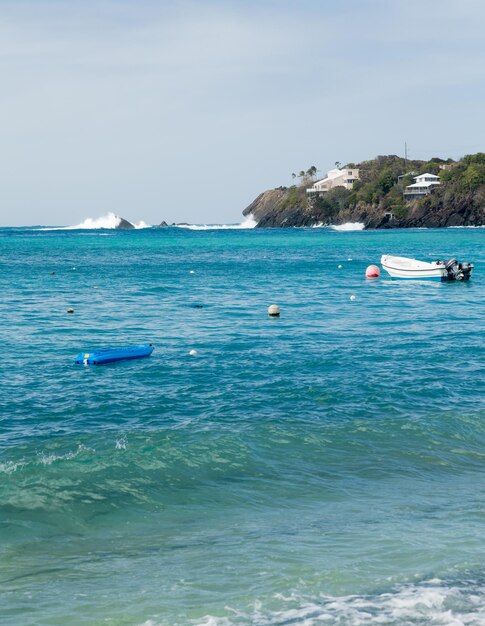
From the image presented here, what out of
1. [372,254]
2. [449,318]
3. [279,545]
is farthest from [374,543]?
[372,254]

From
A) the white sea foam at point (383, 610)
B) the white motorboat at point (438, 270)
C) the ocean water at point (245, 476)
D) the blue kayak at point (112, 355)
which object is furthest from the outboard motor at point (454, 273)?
the white sea foam at point (383, 610)

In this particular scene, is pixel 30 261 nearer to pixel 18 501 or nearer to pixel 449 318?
pixel 449 318

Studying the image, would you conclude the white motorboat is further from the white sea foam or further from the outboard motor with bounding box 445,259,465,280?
the white sea foam

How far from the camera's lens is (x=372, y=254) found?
104938 millimetres

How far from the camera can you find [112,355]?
3056 cm

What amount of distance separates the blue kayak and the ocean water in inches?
19.6

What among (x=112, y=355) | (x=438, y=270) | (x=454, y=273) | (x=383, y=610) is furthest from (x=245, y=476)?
(x=454, y=273)

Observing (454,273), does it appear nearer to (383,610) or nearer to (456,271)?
(456,271)

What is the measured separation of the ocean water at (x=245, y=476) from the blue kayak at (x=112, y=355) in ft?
1.63

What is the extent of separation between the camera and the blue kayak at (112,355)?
2986cm

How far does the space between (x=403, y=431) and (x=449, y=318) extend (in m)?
23.7

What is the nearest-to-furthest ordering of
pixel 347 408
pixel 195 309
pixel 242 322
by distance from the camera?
pixel 347 408, pixel 242 322, pixel 195 309

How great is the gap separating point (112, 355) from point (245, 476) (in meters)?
13.6

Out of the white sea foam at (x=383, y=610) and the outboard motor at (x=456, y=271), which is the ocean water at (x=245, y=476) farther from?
the outboard motor at (x=456, y=271)
